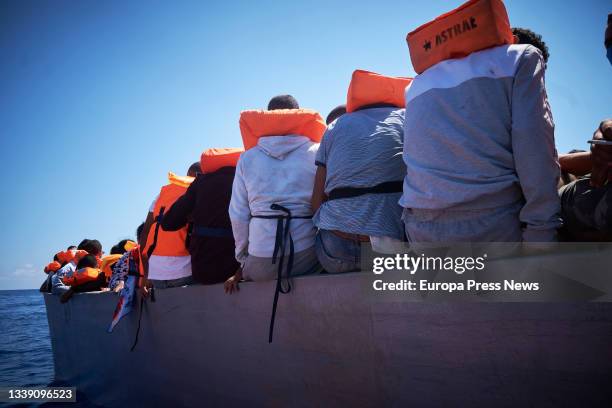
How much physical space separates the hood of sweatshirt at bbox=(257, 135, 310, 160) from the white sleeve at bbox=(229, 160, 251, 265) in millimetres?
294

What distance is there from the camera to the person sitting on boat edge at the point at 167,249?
4.39 meters

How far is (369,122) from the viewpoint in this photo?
8.96 ft

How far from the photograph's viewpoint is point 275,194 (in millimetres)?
3139

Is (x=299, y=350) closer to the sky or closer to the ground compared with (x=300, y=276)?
closer to the ground

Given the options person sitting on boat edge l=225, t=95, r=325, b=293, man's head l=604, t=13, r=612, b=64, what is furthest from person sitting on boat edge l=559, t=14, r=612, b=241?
person sitting on boat edge l=225, t=95, r=325, b=293

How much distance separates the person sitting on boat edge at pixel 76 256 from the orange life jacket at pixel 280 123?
6632 mm

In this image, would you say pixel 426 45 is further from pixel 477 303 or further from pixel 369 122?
pixel 477 303

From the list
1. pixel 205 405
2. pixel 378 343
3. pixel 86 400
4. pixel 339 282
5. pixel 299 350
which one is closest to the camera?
pixel 378 343

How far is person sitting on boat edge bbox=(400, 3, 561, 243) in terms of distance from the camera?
180cm

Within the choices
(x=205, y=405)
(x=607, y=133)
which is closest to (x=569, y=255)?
(x=607, y=133)

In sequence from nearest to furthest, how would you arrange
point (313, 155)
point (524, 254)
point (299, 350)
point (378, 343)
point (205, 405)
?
point (524, 254) → point (378, 343) → point (299, 350) → point (313, 155) → point (205, 405)

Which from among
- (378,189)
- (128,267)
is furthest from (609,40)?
(128,267)

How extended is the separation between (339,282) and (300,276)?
1.44ft

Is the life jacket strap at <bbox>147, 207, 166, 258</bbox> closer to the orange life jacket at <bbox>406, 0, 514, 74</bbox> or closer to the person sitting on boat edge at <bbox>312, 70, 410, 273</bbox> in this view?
the person sitting on boat edge at <bbox>312, 70, 410, 273</bbox>
